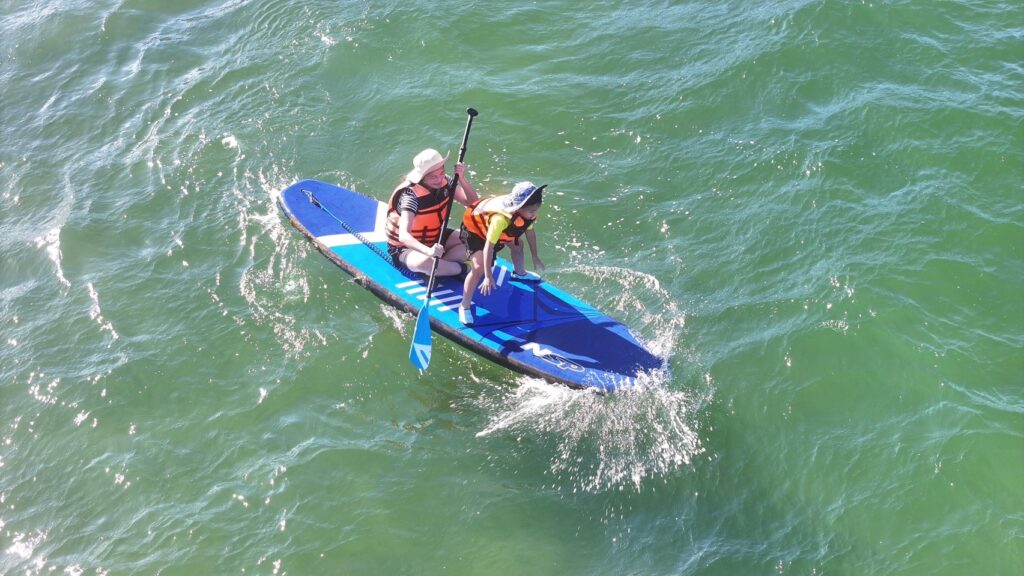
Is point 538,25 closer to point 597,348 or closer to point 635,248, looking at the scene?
point 635,248

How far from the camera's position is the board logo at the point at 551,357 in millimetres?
9219

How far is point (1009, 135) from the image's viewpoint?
11305 mm

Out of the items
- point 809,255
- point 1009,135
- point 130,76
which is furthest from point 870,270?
point 130,76

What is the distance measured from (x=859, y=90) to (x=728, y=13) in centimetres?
265

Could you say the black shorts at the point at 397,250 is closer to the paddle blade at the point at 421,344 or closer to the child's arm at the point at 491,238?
the child's arm at the point at 491,238

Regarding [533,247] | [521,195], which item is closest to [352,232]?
[533,247]

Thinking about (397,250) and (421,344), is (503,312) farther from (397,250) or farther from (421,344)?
(397,250)

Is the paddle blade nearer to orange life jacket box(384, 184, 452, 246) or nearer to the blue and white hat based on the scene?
orange life jacket box(384, 184, 452, 246)

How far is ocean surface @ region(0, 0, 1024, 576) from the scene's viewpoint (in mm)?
8250

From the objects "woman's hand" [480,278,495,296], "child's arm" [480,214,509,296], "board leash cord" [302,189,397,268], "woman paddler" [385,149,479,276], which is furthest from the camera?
"board leash cord" [302,189,397,268]

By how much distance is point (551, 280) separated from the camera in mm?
10578

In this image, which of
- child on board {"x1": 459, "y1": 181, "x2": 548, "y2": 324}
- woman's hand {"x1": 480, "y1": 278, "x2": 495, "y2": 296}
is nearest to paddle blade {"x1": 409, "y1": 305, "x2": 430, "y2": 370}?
child on board {"x1": 459, "y1": 181, "x2": 548, "y2": 324}

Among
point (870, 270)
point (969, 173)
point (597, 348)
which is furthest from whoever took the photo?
point (969, 173)

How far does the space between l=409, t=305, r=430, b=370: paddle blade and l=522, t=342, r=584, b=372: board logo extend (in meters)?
1.04
